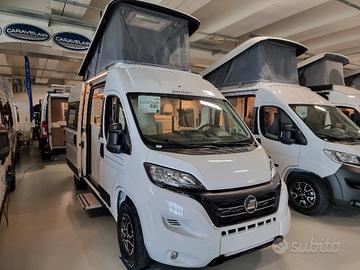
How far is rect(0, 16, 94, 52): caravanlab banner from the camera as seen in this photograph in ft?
18.5

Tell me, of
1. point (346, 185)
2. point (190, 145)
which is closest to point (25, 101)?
point (190, 145)

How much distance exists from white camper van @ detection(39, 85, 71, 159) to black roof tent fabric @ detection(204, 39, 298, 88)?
4812 millimetres

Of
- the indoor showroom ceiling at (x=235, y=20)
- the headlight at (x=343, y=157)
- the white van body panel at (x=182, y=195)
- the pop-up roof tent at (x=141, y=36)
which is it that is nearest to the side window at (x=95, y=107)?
the pop-up roof tent at (x=141, y=36)

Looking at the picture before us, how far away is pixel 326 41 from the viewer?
8133 mm

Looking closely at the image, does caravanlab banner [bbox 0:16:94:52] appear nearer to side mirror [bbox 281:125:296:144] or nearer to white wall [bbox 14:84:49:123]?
side mirror [bbox 281:125:296:144]

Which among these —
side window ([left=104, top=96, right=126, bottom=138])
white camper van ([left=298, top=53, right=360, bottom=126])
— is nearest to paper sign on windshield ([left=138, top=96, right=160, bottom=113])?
side window ([left=104, top=96, right=126, bottom=138])

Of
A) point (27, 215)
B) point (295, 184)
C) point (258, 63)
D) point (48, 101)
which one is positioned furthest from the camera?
point (48, 101)

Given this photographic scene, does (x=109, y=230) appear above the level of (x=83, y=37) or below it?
below

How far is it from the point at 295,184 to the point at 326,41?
6.01 meters

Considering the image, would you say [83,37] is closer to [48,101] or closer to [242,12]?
[48,101]

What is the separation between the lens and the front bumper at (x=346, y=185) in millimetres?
3500

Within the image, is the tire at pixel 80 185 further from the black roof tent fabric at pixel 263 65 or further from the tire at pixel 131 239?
the black roof tent fabric at pixel 263 65

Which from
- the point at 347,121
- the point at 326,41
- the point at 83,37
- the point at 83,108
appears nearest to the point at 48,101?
the point at 83,37

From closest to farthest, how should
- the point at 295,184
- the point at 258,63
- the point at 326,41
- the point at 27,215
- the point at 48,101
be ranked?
the point at 27,215 → the point at 295,184 → the point at 258,63 → the point at 48,101 → the point at 326,41
